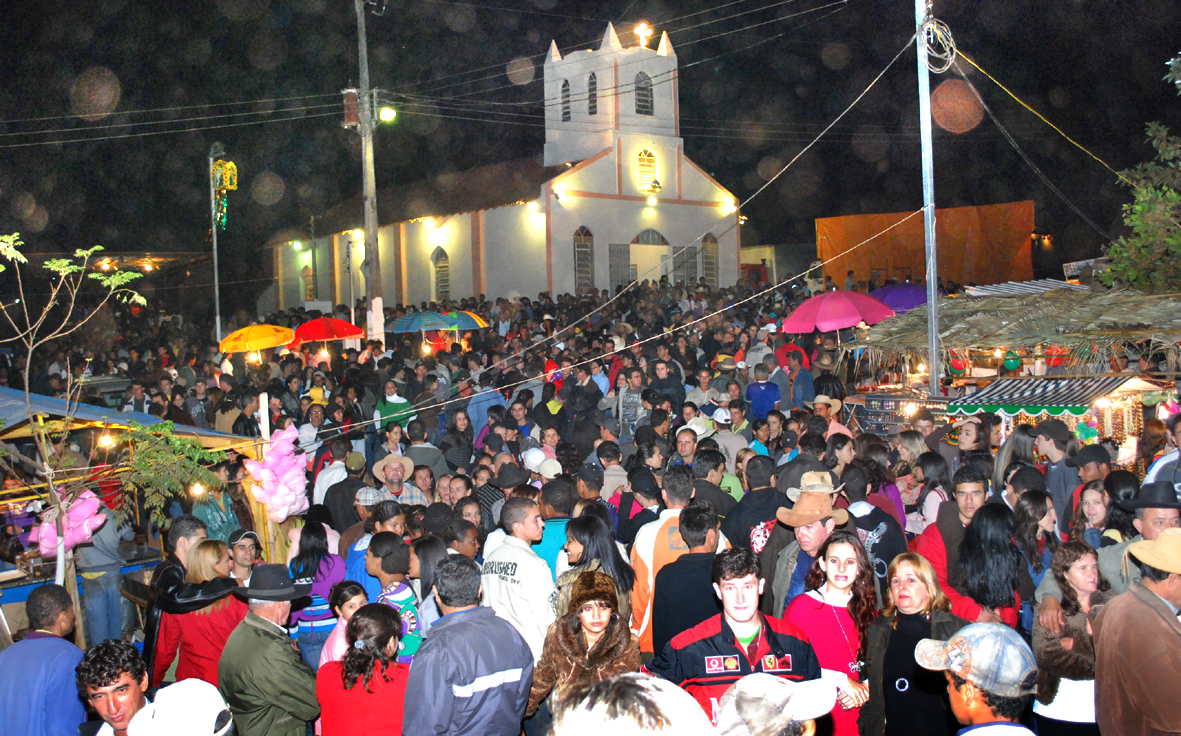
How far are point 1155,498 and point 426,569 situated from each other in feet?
13.1

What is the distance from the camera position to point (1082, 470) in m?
6.43

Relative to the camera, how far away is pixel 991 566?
14.9 feet

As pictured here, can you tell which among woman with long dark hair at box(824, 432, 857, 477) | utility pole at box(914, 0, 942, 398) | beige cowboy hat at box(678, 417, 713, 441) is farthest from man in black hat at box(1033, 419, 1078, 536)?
beige cowboy hat at box(678, 417, 713, 441)

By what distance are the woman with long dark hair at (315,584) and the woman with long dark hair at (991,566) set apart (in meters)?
3.74

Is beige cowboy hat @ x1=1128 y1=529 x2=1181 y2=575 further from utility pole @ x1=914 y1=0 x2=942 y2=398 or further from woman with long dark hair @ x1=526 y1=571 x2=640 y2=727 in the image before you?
utility pole @ x1=914 y1=0 x2=942 y2=398

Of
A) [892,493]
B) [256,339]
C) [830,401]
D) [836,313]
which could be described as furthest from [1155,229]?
[256,339]

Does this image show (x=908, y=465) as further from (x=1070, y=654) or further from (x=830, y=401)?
(x=1070, y=654)

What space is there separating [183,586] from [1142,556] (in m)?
4.87

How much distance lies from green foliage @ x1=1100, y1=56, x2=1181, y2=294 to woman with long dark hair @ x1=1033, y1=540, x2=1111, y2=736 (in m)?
8.63

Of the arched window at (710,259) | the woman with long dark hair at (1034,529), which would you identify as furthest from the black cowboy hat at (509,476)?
the arched window at (710,259)

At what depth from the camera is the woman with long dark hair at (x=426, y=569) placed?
4.88m

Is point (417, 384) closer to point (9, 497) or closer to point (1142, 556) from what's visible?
point (9, 497)

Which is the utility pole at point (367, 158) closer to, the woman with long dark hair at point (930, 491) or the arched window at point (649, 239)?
the woman with long dark hair at point (930, 491)

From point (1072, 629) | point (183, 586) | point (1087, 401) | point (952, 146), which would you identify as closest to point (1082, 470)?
point (1087, 401)
